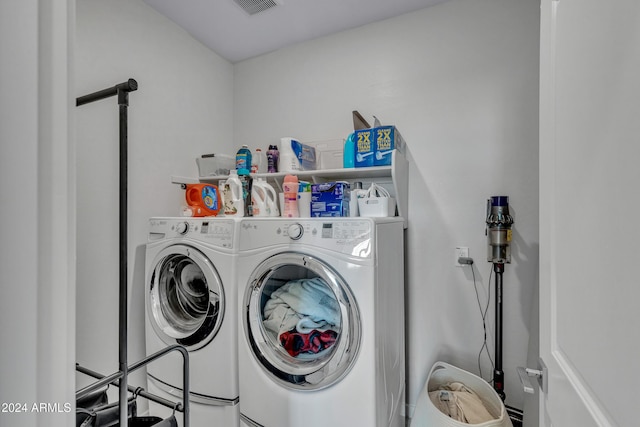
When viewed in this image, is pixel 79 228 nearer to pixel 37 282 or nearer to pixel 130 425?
pixel 130 425

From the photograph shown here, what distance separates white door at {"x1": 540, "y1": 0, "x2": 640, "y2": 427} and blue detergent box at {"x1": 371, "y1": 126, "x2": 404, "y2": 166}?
90 cm

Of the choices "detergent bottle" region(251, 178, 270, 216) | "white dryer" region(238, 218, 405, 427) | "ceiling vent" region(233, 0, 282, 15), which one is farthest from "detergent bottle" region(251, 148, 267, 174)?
"ceiling vent" region(233, 0, 282, 15)

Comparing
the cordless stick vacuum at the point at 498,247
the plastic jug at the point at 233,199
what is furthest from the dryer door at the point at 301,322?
the cordless stick vacuum at the point at 498,247

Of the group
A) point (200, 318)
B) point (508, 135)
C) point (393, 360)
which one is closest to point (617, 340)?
point (393, 360)

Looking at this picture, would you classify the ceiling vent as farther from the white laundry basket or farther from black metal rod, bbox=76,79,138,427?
the white laundry basket

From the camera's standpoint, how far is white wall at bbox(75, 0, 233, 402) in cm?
156

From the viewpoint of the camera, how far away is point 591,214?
0.55 metres

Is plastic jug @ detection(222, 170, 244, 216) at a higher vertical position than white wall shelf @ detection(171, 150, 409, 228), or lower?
lower

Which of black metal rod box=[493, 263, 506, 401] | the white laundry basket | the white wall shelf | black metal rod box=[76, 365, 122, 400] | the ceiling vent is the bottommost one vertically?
the white laundry basket

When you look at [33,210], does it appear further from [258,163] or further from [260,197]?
[258,163]

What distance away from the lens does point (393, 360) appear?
1.55 metres

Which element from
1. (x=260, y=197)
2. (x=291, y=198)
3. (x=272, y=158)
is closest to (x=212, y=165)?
(x=272, y=158)

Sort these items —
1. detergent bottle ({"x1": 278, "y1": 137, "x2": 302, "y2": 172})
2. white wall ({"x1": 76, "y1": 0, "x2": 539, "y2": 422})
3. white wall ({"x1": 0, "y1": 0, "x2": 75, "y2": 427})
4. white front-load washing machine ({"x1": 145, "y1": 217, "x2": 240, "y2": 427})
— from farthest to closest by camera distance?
detergent bottle ({"x1": 278, "y1": 137, "x2": 302, "y2": 172})
white wall ({"x1": 76, "y1": 0, "x2": 539, "y2": 422})
white front-load washing machine ({"x1": 145, "y1": 217, "x2": 240, "y2": 427})
white wall ({"x1": 0, "y1": 0, "x2": 75, "y2": 427})

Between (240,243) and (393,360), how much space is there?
38.7 inches
